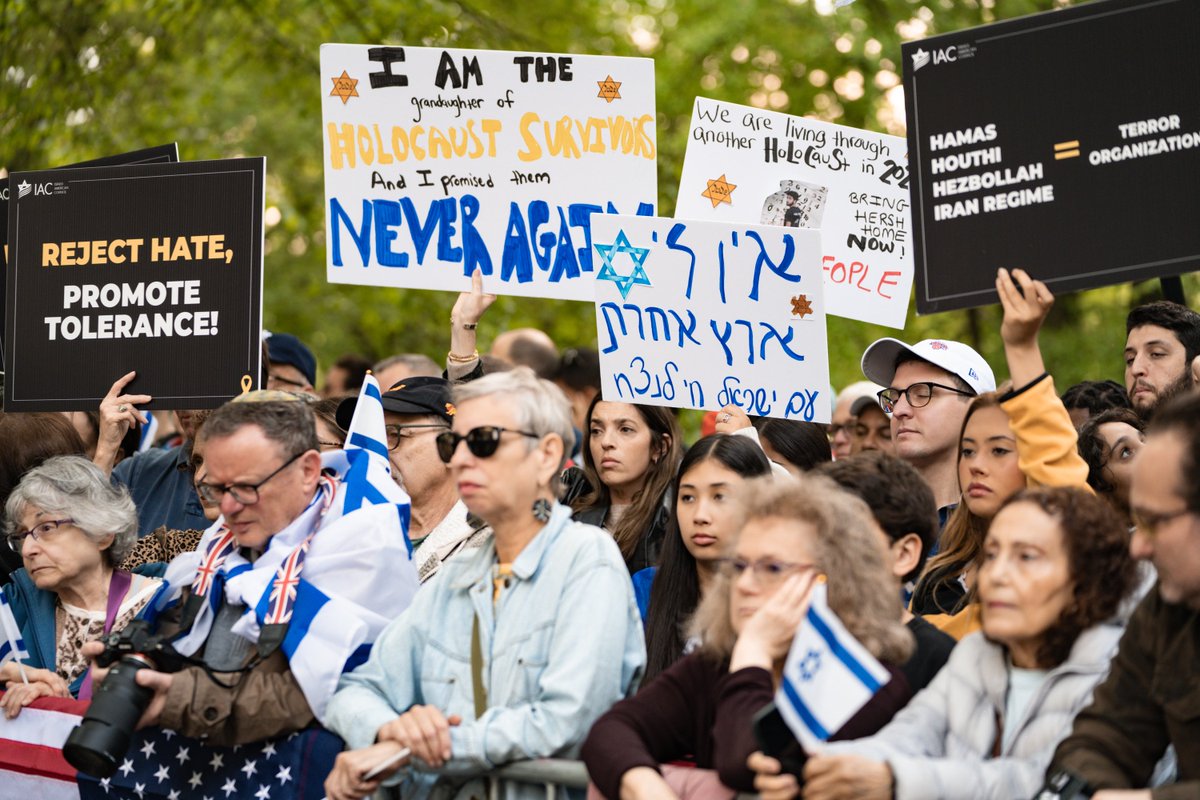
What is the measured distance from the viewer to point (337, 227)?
6.85 m

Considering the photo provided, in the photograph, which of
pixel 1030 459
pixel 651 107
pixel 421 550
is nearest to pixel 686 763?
pixel 1030 459

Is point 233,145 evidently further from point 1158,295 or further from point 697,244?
point 697,244

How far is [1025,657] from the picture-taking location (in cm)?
368

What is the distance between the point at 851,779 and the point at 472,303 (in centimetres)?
355

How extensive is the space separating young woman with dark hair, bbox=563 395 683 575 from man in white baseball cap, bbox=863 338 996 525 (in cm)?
89

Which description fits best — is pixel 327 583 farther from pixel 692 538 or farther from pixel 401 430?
pixel 401 430

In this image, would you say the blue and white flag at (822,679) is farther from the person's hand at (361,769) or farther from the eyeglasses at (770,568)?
the person's hand at (361,769)

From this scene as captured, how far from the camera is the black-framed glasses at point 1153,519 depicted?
3361mm

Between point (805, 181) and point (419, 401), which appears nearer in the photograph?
point (419, 401)

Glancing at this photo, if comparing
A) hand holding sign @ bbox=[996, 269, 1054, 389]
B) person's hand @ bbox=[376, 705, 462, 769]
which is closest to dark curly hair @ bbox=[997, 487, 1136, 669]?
hand holding sign @ bbox=[996, 269, 1054, 389]

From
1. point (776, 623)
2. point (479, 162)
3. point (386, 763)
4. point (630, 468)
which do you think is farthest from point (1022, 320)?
point (479, 162)

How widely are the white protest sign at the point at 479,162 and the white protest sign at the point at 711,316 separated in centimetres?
65

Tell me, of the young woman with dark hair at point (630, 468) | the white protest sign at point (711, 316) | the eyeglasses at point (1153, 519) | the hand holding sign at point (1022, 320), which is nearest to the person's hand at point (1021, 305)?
the hand holding sign at point (1022, 320)

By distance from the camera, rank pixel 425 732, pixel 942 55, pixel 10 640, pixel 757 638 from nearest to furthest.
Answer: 1. pixel 757 638
2. pixel 425 732
3. pixel 942 55
4. pixel 10 640
